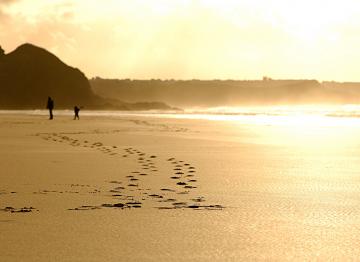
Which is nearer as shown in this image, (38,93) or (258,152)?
(258,152)

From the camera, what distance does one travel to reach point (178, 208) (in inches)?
279

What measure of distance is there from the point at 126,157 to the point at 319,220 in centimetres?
759

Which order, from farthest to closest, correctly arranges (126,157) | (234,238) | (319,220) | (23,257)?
(126,157) < (319,220) < (234,238) < (23,257)

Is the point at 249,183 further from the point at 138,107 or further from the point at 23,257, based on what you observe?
the point at 138,107

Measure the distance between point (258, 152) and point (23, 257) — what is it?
1052 cm

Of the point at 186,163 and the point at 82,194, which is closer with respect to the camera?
the point at 82,194

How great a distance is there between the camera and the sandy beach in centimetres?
524

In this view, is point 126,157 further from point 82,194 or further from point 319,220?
point 319,220

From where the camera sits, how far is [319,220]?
6414 millimetres

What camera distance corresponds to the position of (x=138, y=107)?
126m

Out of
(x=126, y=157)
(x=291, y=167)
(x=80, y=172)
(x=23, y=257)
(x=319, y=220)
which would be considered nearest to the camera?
(x=23, y=257)

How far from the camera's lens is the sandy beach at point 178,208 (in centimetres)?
524

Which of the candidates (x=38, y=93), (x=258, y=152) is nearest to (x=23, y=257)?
Answer: (x=258, y=152)

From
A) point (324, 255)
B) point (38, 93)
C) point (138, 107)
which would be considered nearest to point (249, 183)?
point (324, 255)
